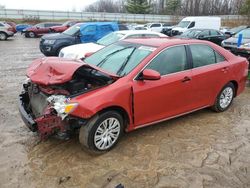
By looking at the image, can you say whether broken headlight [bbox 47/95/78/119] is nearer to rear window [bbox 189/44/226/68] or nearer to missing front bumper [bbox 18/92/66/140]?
missing front bumper [bbox 18/92/66/140]

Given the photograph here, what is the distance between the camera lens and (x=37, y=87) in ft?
14.8

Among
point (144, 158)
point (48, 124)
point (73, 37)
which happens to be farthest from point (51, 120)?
point (73, 37)

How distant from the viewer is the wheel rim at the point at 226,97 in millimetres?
5830

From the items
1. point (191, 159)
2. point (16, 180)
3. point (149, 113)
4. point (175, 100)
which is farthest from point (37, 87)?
point (191, 159)

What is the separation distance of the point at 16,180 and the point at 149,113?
7.07ft

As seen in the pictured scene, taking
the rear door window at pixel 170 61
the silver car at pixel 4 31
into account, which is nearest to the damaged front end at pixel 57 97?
the rear door window at pixel 170 61

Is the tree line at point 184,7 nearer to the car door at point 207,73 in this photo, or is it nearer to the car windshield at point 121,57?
the car door at point 207,73

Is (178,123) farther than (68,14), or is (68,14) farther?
(68,14)

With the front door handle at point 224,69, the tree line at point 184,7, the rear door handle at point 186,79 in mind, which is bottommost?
the rear door handle at point 186,79

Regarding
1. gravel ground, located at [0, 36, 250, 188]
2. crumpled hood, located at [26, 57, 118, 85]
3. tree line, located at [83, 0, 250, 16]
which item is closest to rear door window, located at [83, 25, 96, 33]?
gravel ground, located at [0, 36, 250, 188]

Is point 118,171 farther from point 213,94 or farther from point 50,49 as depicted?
point 50,49

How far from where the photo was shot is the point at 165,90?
4637 mm

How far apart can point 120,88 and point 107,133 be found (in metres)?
0.69

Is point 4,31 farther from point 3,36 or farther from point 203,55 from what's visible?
point 203,55
